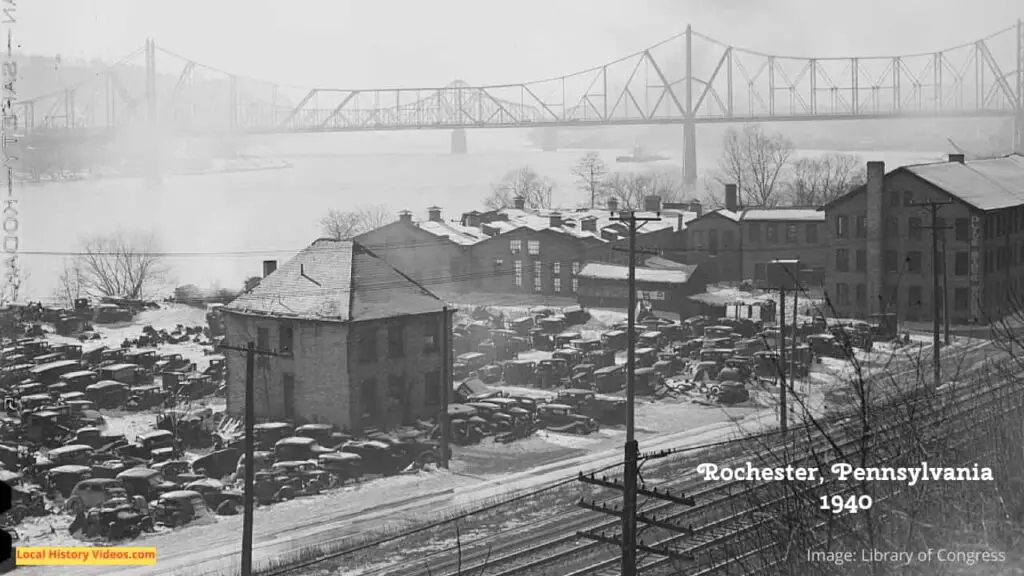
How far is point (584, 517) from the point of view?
14977mm

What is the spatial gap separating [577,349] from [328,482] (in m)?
11.9

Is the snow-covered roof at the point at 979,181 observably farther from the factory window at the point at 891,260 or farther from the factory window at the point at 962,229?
the factory window at the point at 891,260

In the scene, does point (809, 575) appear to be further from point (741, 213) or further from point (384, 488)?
point (741, 213)

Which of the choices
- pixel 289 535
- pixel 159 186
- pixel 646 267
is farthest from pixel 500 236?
pixel 159 186

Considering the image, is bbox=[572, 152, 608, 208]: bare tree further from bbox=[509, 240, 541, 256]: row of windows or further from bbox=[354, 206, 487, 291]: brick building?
bbox=[509, 240, 541, 256]: row of windows

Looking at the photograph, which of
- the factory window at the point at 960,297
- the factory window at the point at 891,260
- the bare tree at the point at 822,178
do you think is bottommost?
the factory window at the point at 960,297

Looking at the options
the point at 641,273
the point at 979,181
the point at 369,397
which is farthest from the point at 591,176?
the point at 369,397

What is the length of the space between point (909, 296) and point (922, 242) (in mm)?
1509

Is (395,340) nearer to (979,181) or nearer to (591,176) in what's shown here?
(979,181)

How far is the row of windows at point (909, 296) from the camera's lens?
3266 centimetres

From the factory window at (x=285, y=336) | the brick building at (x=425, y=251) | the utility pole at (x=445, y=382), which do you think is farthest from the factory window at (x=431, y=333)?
the brick building at (x=425, y=251)

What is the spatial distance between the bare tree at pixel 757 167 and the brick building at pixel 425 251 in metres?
21.2

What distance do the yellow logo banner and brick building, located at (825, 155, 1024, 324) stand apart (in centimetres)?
2241

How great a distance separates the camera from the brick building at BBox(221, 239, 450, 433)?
21.8 m
